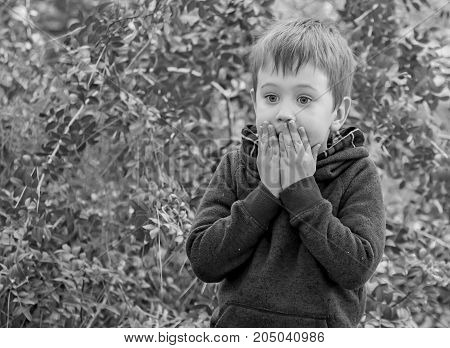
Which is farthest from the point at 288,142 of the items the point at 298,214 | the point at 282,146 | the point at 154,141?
the point at 154,141

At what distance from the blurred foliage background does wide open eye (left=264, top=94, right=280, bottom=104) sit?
2.20 feet

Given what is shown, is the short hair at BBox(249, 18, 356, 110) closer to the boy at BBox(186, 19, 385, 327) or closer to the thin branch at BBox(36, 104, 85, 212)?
the boy at BBox(186, 19, 385, 327)

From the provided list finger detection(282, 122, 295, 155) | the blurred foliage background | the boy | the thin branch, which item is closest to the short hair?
the boy

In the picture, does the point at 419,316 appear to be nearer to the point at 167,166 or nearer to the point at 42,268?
the point at 167,166

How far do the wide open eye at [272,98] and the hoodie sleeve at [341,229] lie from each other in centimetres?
13

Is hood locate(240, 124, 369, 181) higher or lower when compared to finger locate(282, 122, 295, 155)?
lower

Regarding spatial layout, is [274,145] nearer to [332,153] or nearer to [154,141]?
[332,153]

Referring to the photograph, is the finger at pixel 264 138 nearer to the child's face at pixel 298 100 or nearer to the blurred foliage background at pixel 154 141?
the child's face at pixel 298 100

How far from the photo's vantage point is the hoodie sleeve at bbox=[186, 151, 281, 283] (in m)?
1.32

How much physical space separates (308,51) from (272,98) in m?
0.09

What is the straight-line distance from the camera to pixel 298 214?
1.29 metres

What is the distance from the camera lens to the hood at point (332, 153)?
136cm

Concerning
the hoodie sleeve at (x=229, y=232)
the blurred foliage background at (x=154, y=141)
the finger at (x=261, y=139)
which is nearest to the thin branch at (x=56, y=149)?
the blurred foliage background at (x=154, y=141)
